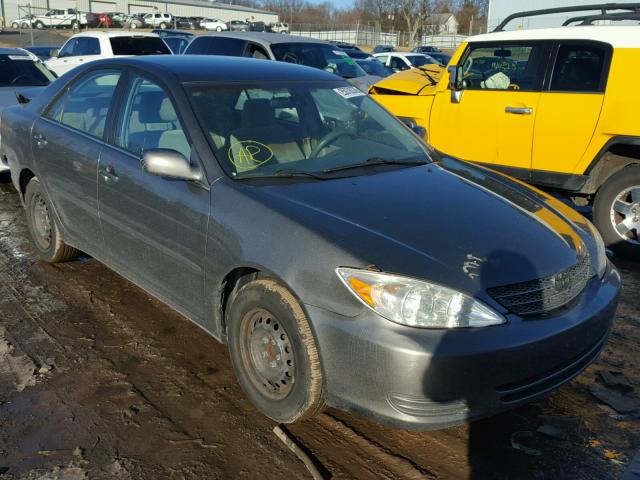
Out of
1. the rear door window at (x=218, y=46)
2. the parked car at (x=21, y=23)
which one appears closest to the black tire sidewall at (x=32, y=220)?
the rear door window at (x=218, y=46)

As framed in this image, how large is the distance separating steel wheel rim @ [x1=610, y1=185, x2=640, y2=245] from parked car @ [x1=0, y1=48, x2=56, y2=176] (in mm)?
6820

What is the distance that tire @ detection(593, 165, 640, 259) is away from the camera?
5551 mm

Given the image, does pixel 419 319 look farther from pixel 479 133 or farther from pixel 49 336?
pixel 479 133

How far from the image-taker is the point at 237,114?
11.9 ft

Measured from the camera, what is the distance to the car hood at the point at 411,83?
23.8 feet

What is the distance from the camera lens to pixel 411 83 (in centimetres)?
746

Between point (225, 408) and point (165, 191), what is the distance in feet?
4.00

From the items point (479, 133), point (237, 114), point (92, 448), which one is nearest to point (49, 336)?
point (92, 448)

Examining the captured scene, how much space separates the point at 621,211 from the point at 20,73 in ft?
25.0

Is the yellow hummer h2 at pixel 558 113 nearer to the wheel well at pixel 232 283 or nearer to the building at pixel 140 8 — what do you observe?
the wheel well at pixel 232 283

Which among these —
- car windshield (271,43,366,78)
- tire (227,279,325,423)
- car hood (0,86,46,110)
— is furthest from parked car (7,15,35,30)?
tire (227,279,325,423)

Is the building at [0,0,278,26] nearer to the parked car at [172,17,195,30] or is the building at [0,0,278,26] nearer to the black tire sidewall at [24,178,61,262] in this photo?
the parked car at [172,17,195,30]

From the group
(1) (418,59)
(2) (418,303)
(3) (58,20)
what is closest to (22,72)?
(2) (418,303)

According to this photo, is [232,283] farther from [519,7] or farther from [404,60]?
[404,60]
